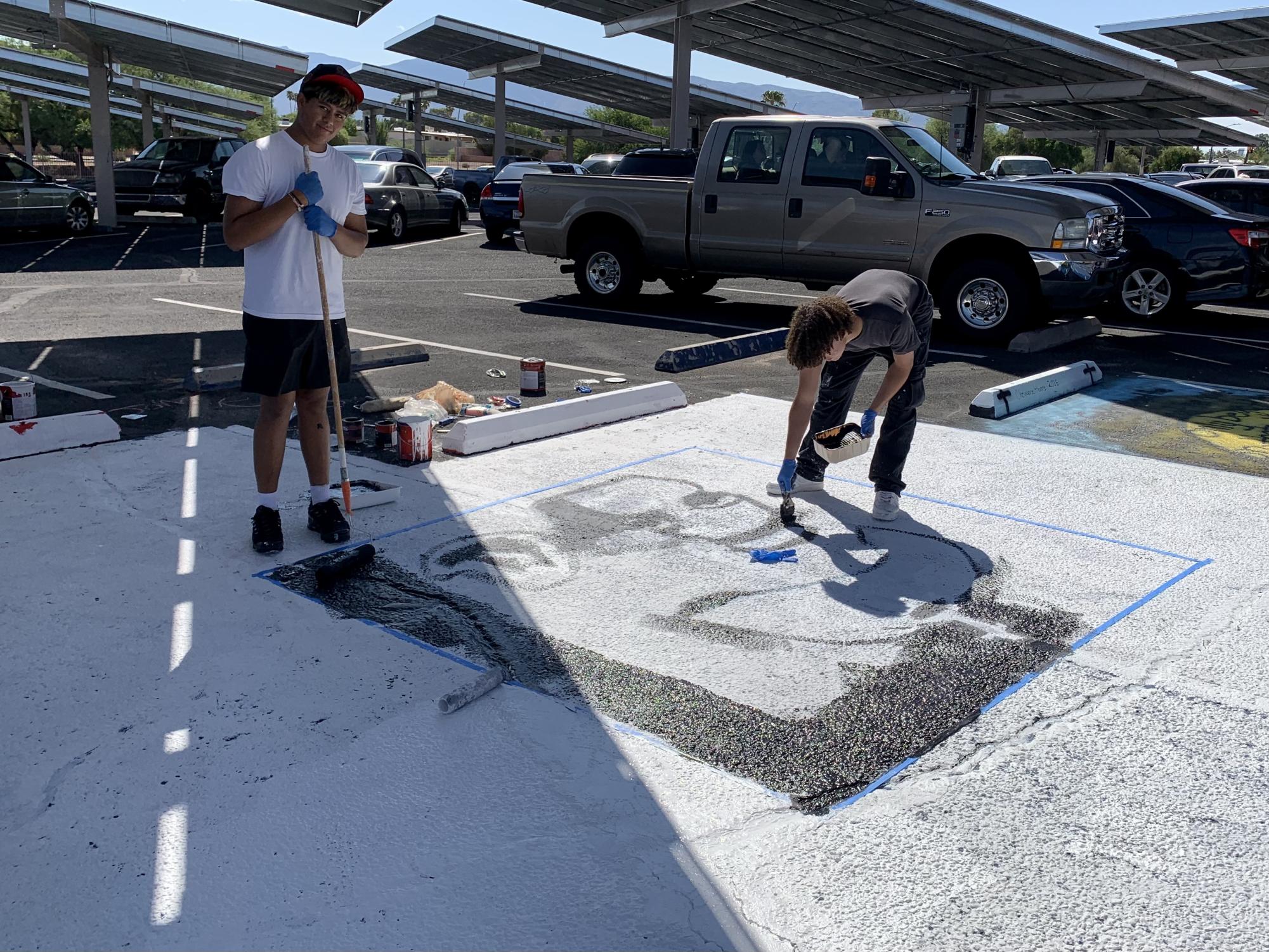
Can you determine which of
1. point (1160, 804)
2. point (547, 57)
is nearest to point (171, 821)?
A: point (1160, 804)

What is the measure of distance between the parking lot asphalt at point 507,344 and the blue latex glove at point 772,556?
10.2 ft

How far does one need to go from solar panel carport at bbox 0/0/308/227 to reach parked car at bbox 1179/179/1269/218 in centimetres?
2096

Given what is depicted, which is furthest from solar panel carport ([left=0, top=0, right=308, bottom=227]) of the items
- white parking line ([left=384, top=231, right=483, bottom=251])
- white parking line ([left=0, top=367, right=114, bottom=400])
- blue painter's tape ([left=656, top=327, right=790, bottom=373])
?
blue painter's tape ([left=656, top=327, right=790, bottom=373])

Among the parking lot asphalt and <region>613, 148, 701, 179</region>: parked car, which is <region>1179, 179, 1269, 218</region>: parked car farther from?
<region>613, 148, 701, 179</region>: parked car

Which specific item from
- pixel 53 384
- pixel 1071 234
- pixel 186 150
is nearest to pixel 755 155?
pixel 1071 234

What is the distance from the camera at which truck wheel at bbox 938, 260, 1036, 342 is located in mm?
10711

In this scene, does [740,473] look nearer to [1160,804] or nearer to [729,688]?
[729,688]

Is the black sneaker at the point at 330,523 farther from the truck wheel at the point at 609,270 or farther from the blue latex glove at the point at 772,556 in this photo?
the truck wheel at the point at 609,270

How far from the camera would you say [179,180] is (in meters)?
25.0

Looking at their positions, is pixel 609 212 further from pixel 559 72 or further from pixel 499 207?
pixel 559 72

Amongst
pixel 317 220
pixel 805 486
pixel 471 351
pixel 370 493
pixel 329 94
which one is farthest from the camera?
pixel 471 351

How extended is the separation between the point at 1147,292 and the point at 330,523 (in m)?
10.8

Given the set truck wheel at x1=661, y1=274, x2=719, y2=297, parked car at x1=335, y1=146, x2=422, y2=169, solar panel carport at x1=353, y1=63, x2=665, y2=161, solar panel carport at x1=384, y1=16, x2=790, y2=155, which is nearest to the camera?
truck wheel at x1=661, y1=274, x2=719, y2=297

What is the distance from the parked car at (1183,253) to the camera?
1214cm
